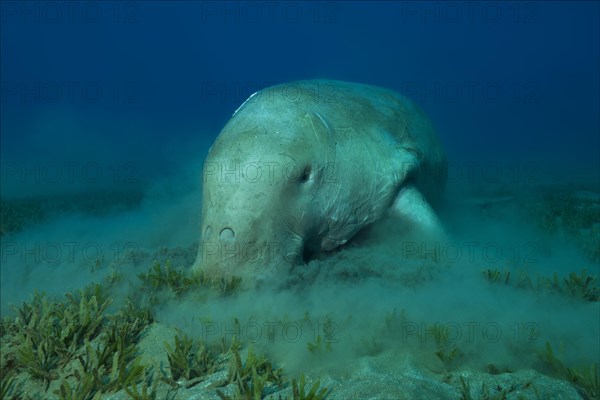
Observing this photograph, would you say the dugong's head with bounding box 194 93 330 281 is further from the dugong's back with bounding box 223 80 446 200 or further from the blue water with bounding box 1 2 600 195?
the blue water with bounding box 1 2 600 195

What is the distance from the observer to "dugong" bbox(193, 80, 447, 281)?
3.26m

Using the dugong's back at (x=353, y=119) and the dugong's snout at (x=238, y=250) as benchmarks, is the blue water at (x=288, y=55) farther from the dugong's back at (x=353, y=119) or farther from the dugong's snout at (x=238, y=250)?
the dugong's snout at (x=238, y=250)

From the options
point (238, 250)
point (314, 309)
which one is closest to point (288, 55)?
point (238, 250)

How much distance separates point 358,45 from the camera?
109375 mm

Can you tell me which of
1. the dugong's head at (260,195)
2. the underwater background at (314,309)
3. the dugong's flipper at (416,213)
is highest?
the dugong's head at (260,195)

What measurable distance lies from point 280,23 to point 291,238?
17226cm

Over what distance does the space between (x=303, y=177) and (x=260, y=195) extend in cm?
53

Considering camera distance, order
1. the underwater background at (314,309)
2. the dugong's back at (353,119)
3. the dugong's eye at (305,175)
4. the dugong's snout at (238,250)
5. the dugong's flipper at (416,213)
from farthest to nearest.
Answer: the dugong's flipper at (416,213), the dugong's back at (353,119), the dugong's eye at (305,175), the dugong's snout at (238,250), the underwater background at (314,309)

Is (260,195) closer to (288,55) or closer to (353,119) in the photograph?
(353,119)

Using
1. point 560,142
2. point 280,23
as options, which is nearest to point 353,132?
point 560,142

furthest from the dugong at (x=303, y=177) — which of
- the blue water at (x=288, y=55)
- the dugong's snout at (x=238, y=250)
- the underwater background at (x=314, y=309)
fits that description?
the blue water at (x=288, y=55)

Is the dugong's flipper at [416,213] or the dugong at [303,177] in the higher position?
the dugong at [303,177]

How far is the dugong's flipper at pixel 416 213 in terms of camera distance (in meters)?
4.27

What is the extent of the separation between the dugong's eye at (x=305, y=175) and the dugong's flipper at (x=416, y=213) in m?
1.19
